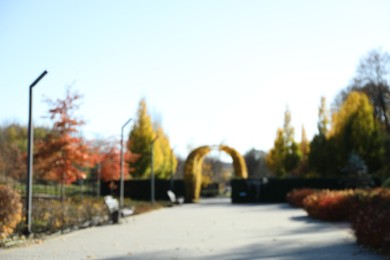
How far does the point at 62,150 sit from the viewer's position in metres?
21.7

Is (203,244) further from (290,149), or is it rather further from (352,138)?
(290,149)

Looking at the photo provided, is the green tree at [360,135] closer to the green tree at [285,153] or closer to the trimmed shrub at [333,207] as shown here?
the green tree at [285,153]

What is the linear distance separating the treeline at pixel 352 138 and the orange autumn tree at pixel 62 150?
51.3 feet

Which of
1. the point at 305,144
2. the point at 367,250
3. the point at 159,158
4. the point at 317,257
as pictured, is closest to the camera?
the point at 317,257

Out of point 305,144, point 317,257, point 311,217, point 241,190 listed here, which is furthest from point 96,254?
point 305,144

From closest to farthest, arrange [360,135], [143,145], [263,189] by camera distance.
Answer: [263,189], [360,135], [143,145]

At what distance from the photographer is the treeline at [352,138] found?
34.7 meters

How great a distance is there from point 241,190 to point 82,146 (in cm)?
1557

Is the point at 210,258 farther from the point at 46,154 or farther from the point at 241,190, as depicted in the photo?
the point at 241,190

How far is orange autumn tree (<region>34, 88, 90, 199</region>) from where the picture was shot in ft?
70.7

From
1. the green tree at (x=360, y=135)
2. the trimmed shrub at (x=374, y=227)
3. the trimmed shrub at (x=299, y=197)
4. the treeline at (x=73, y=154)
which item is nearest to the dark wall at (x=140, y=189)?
the treeline at (x=73, y=154)

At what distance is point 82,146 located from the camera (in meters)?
22.0

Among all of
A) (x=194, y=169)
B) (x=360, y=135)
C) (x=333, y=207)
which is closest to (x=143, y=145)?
(x=194, y=169)

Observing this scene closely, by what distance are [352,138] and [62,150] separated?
21.9m
